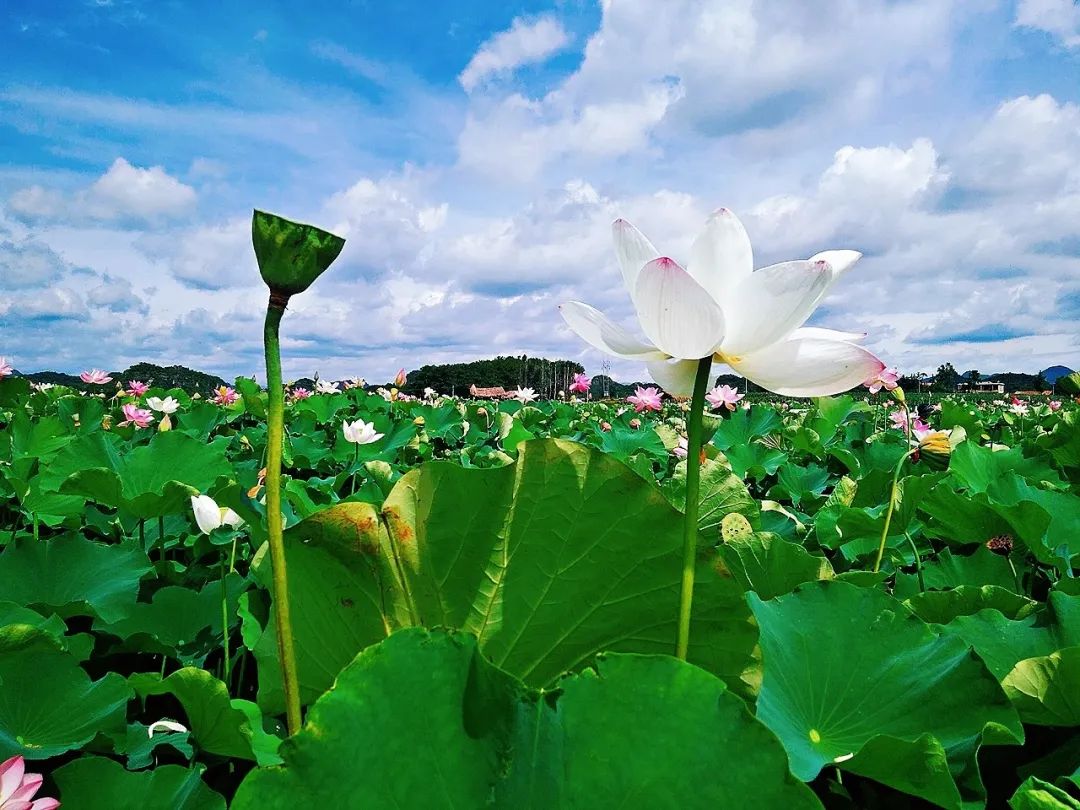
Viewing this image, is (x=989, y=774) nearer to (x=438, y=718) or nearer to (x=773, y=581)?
(x=773, y=581)

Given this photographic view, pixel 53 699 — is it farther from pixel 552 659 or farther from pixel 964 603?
pixel 964 603

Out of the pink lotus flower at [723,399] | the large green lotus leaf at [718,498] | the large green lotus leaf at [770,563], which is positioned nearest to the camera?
the large green lotus leaf at [770,563]

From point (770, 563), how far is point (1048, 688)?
360mm

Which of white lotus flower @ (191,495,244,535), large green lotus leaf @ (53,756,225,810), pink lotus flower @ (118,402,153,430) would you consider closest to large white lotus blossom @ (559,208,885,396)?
large green lotus leaf @ (53,756,225,810)

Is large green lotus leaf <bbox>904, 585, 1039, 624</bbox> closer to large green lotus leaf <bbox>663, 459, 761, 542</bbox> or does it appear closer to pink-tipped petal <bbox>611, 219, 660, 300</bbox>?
large green lotus leaf <bbox>663, 459, 761, 542</bbox>

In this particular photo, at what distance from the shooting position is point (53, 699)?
97 cm

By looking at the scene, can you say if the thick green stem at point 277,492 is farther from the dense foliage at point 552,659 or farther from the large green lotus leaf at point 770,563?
the large green lotus leaf at point 770,563

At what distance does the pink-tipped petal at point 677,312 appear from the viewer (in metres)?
0.70

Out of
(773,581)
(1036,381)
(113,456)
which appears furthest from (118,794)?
(1036,381)

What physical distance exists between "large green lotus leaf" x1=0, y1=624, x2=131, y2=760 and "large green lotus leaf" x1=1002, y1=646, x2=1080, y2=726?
43.1 inches

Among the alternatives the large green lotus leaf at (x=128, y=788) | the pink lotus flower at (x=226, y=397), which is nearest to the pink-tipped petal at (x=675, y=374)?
the large green lotus leaf at (x=128, y=788)

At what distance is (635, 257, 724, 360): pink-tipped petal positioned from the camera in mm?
704

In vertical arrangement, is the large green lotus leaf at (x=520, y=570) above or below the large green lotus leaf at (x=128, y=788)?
above

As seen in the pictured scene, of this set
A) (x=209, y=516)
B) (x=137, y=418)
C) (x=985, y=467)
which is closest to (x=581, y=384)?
(x=137, y=418)
